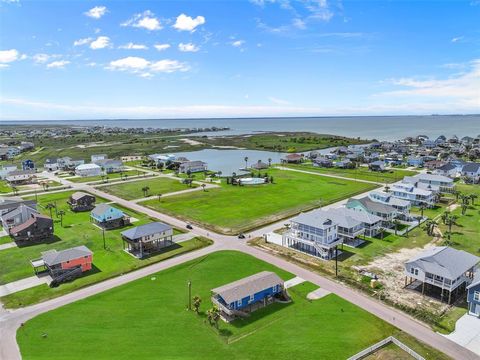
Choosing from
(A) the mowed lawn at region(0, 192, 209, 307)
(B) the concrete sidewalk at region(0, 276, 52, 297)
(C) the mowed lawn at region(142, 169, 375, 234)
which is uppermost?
(C) the mowed lawn at region(142, 169, 375, 234)

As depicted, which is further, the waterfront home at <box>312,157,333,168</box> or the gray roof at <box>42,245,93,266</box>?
the waterfront home at <box>312,157,333,168</box>

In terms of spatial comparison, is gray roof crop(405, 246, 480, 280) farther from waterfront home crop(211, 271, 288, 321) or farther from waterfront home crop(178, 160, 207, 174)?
waterfront home crop(178, 160, 207, 174)

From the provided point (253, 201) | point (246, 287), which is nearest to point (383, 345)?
point (246, 287)

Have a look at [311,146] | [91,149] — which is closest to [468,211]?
[311,146]

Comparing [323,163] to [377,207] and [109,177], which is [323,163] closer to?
[377,207]

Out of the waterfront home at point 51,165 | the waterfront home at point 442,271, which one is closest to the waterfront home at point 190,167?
the waterfront home at point 51,165

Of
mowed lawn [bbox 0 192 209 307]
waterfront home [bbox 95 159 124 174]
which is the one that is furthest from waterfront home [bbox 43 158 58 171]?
mowed lawn [bbox 0 192 209 307]
